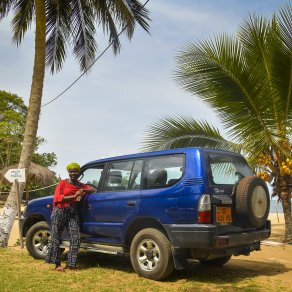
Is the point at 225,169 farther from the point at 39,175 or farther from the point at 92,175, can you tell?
the point at 39,175

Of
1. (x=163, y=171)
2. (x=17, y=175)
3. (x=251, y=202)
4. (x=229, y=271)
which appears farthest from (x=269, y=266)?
(x=17, y=175)

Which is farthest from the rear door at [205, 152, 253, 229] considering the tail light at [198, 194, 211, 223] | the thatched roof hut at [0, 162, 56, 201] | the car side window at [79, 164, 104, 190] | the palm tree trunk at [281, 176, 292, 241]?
the thatched roof hut at [0, 162, 56, 201]

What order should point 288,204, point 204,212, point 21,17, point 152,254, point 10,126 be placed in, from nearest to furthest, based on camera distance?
point 204,212, point 152,254, point 288,204, point 21,17, point 10,126

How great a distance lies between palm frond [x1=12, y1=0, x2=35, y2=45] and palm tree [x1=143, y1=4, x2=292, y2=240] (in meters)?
5.91

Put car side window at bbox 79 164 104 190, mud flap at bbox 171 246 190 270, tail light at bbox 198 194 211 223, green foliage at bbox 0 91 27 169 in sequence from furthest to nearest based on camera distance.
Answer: green foliage at bbox 0 91 27 169 → car side window at bbox 79 164 104 190 → mud flap at bbox 171 246 190 270 → tail light at bbox 198 194 211 223

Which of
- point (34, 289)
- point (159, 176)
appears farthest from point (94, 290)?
point (159, 176)

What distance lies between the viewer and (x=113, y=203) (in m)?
6.38

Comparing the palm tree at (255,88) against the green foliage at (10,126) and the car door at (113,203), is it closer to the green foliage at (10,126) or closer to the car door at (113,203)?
the car door at (113,203)

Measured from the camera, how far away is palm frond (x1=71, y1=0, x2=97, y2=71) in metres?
13.0

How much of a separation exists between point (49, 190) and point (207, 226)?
2716 centimetres

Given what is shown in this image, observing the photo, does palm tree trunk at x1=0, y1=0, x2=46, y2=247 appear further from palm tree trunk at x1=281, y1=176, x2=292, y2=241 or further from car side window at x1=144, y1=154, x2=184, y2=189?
palm tree trunk at x1=281, y1=176, x2=292, y2=241

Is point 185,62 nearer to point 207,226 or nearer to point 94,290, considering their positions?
point 207,226

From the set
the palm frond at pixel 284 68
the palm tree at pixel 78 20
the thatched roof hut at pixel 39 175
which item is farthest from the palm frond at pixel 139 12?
the thatched roof hut at pixel 39 175

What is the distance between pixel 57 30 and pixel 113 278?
9539 mm
